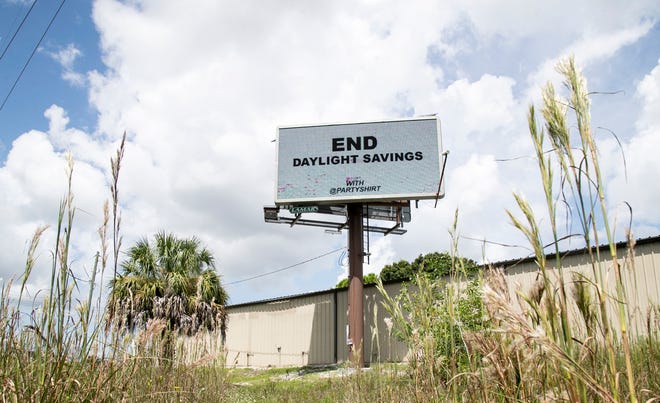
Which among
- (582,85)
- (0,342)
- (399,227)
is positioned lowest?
(0,342)

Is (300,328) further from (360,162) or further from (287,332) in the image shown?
(360,162)

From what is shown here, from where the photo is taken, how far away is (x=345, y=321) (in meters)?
18.3

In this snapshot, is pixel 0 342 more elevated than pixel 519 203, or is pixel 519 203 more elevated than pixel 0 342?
pixel 519 203

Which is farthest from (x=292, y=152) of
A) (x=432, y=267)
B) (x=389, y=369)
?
(x=389, y=369)

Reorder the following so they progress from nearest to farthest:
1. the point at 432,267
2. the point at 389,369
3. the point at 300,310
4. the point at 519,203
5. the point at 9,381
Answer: the point at 519,203 < the point at 9,381 < the point at 389,369 < the point at 432,267 < the point at 300,310

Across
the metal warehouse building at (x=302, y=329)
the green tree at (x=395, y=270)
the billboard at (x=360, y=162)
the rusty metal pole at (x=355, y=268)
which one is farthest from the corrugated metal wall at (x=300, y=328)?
the green tree at (x=395, y=270)

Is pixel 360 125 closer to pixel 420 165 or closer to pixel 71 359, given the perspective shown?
pixel 420 165

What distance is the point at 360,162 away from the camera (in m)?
16.3

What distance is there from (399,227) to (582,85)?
50.8 feet

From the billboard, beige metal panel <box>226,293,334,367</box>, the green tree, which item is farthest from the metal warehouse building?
the green tree

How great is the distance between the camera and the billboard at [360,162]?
52.0 ft

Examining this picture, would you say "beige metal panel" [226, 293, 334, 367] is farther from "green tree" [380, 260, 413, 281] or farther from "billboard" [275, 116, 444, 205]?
"green tree" [380, 260, 413, 281]

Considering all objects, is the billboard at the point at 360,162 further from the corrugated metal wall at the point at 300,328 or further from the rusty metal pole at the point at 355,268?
the corrugated metal wall at the point at 300,328

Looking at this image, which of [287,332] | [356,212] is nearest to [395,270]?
[287,332]
